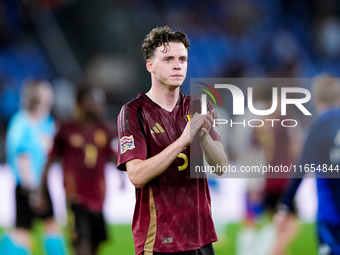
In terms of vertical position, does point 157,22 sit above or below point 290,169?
above

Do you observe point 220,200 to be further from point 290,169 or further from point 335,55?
point 335,55

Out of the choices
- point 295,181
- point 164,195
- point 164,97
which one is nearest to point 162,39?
point 164,97

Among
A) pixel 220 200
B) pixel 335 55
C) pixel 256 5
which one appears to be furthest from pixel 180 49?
pixel 256 5

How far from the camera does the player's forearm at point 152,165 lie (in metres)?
2.31

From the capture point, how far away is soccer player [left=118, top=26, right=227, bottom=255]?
8.35 feet

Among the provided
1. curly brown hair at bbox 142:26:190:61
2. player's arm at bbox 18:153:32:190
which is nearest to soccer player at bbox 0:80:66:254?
player's arm at bbox 18:153:32:190

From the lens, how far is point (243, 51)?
1286cm

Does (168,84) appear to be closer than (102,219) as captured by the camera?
Yes

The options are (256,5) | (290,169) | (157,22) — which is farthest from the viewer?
(256,5)

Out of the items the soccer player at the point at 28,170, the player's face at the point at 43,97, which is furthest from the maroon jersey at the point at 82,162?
the player's face at the point at 43,97

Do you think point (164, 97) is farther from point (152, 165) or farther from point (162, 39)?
point (152, 165)

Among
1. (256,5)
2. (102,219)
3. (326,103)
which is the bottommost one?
(102,219)

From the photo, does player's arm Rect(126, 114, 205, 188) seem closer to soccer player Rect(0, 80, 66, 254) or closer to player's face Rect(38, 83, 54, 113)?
soccer player Rect(0, 80, 66, 254)

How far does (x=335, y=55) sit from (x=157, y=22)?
5.19 meters
